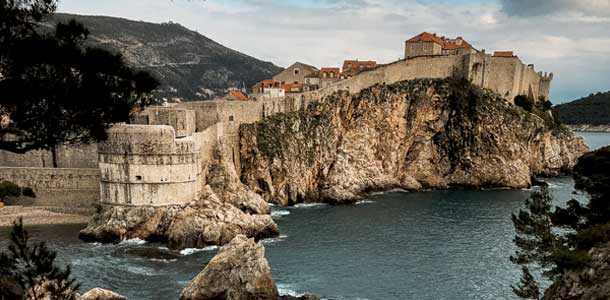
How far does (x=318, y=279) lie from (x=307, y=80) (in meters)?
31.8

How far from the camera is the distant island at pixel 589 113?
141 meters

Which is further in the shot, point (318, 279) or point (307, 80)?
point (307, 80)

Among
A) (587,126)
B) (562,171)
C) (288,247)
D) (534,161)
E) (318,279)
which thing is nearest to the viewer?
(318,279)

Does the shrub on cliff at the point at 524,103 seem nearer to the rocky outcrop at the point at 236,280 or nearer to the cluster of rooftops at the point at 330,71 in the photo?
the cluster of rooftops at the point at 330,71

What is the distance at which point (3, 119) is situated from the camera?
8500 millimetres

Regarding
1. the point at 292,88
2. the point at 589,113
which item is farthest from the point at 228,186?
the point at 589,113

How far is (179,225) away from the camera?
2864cm

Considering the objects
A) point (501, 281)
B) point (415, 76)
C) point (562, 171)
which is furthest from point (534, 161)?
point (501, 281)

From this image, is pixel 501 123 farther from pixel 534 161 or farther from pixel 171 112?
pixel 171 112

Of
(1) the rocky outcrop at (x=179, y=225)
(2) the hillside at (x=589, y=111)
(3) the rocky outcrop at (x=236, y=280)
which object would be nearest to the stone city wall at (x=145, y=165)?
(1) the rocky outcrop at (x=179, y=225)

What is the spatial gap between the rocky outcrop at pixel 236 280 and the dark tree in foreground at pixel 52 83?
11975 millimetres

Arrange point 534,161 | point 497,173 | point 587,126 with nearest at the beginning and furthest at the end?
point 497,173 < point 534,161 < point 587,126

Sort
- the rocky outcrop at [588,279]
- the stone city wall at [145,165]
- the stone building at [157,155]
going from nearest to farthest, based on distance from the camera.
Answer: the rocky outcrop at [588,279] < the stone city wall at [145,165] < the stone building at [157,155]

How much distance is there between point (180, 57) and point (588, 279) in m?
110
